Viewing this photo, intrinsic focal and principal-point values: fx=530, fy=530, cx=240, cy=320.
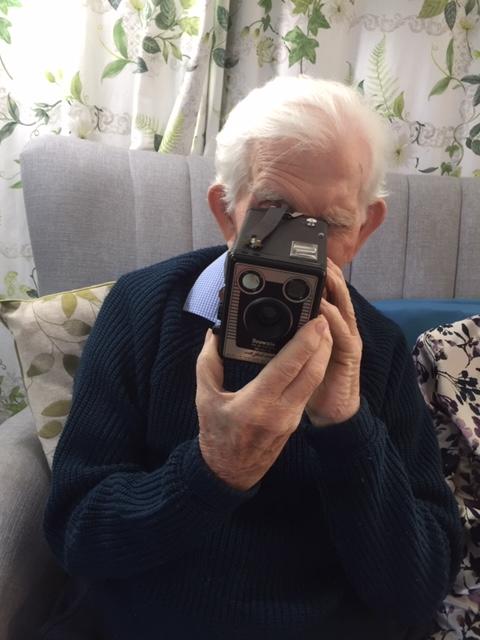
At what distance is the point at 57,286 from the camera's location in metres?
1.05

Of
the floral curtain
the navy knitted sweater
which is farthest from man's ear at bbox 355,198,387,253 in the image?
the floral curtain

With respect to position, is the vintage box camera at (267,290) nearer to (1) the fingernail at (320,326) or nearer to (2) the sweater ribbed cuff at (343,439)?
(1) the fingernail at (320,326)

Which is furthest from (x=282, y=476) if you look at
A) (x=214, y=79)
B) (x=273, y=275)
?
(x=214, y=79)

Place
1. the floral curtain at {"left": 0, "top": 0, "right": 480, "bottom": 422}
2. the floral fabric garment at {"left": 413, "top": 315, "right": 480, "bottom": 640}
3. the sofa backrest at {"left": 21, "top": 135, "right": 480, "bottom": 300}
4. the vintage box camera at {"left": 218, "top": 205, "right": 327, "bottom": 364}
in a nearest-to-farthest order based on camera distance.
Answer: the vintage box camera at {"left": 218, "top": 205, "right": 327, "bottom": 364} < the floral fabric garment at {"left": 413, "top": 315, "right": 480, "bottom": 640} < the sofa backrest at {"left": 21, "top": 135, "right": 480, "bottom": 300} < the floral curtain at {"left": 0, "top": 0, "right": 480, "bottom": 422}

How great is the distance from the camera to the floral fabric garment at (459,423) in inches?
32.6

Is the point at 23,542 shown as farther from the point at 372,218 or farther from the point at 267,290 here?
the point at 372,218

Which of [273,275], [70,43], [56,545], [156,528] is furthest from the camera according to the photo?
[70,43]

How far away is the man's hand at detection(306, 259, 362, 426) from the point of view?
596 millimetres

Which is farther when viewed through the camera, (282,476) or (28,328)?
(28,328)

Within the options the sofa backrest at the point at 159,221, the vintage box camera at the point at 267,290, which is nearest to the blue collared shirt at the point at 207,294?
the vintage box camera at the point at 267,290

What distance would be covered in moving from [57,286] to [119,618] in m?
0.60

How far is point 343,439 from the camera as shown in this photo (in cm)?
62

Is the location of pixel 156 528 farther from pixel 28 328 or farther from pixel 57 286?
pixel 57 286

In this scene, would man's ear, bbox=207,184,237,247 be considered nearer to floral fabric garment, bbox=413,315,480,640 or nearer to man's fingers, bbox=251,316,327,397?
man's fingers, bbox=251,316,327,397
